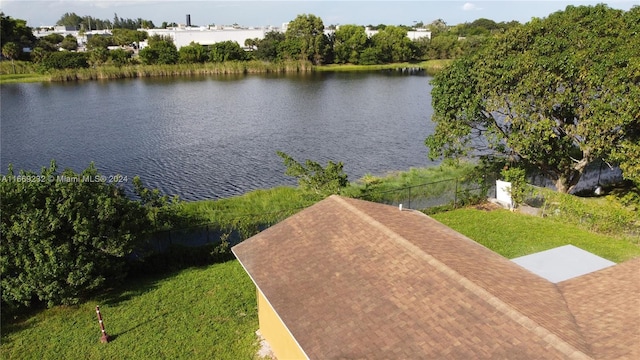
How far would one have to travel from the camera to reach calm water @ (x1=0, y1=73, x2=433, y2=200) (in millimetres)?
34094

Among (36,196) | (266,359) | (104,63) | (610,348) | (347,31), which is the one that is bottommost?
(266,359)

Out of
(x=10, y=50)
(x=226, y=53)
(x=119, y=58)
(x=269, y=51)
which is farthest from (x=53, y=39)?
(x=269, y=51)

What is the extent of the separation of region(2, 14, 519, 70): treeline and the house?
7784cm

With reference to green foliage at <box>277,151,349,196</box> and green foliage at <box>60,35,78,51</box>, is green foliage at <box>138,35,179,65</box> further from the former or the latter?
green foliage at <box>277,151,349,196</box>

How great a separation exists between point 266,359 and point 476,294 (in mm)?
6680

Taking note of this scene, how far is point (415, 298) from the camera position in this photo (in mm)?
11016

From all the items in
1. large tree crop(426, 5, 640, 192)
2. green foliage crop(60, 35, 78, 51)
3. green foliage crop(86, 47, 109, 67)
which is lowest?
large tree crop(426, 5, 640, 192)

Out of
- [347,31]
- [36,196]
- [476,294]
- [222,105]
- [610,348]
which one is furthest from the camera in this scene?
[347,31]

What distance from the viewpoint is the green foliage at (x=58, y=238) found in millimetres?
15734

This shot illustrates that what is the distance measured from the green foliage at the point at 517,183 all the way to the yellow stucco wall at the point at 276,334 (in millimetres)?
16485

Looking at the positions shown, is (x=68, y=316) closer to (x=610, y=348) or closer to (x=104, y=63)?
(x=610, y=348)

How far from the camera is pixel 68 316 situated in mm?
16281

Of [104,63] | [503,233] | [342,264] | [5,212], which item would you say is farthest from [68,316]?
[104,63]

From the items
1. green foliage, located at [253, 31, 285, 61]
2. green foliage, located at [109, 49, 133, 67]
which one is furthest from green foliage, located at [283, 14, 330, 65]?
green foliage, located at [109, 49, 133, 67]
